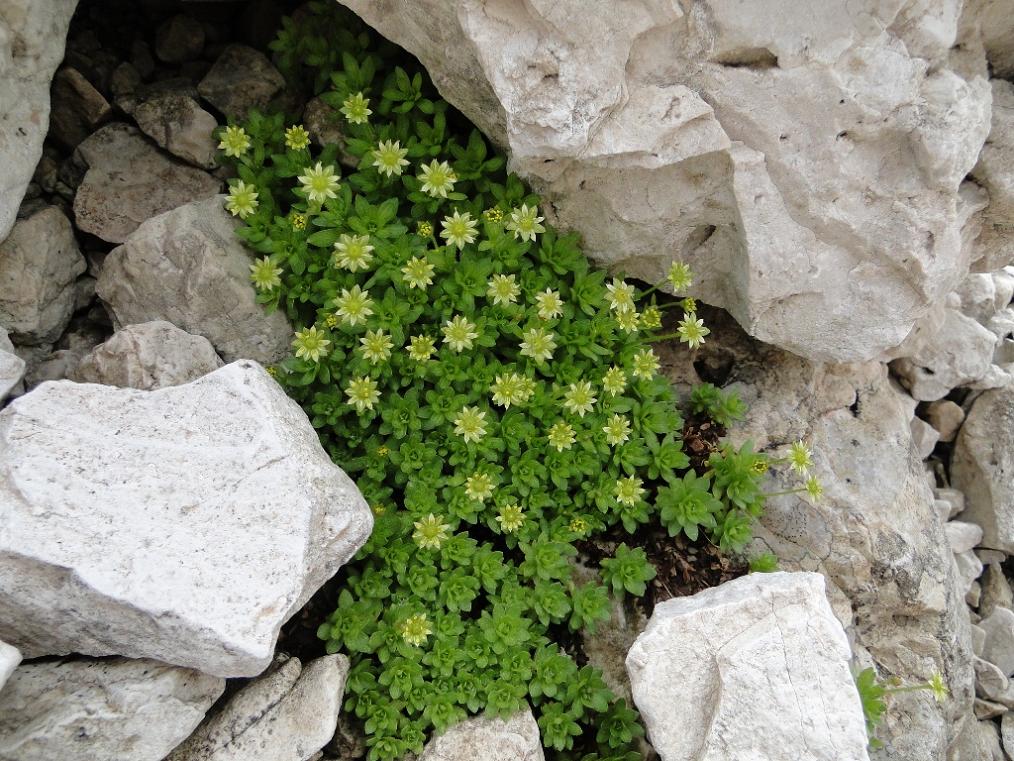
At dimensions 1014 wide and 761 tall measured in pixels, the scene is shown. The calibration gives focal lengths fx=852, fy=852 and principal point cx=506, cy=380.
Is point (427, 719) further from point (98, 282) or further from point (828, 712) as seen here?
point (98, 282)

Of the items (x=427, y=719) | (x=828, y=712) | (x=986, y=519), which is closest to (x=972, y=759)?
(x=986, y=519)

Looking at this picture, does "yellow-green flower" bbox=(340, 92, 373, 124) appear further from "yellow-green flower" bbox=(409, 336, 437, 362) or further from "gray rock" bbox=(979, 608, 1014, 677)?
"gray rock" bbox=(979, 608, 1014, 677)

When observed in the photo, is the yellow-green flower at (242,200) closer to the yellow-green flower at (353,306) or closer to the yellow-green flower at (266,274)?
the yellow-green flower at (266,274)

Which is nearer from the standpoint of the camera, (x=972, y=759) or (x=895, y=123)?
(x=895, y=123)

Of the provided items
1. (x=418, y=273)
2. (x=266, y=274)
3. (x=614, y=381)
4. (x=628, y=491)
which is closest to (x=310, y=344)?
(x=266, y=274)

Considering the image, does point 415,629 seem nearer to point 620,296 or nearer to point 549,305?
point 549,305

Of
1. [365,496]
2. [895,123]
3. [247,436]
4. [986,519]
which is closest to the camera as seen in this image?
[247,436]
